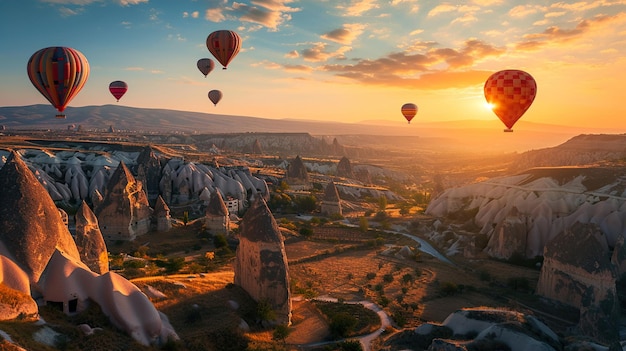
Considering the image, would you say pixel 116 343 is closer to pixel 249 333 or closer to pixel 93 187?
pixel 249 333

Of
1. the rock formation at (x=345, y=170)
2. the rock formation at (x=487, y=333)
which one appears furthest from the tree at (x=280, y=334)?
the rock formation at (x=345, y=170)

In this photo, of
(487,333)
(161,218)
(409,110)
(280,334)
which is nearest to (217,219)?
(161,218)

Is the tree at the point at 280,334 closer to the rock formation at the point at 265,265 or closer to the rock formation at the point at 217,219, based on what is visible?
the rock formation at the point at 265,265

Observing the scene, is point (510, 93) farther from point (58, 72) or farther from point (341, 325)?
point (58, 72)

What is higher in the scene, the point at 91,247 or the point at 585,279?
the point at 91,247

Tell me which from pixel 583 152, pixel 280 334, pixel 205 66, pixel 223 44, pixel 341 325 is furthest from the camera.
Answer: pixel 583 152

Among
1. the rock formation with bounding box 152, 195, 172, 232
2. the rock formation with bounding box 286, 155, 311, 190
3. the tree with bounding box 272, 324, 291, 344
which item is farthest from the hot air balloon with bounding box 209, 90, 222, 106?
the tree with bounding box 272, 324, 291, 344

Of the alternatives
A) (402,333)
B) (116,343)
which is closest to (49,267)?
(116,343)
